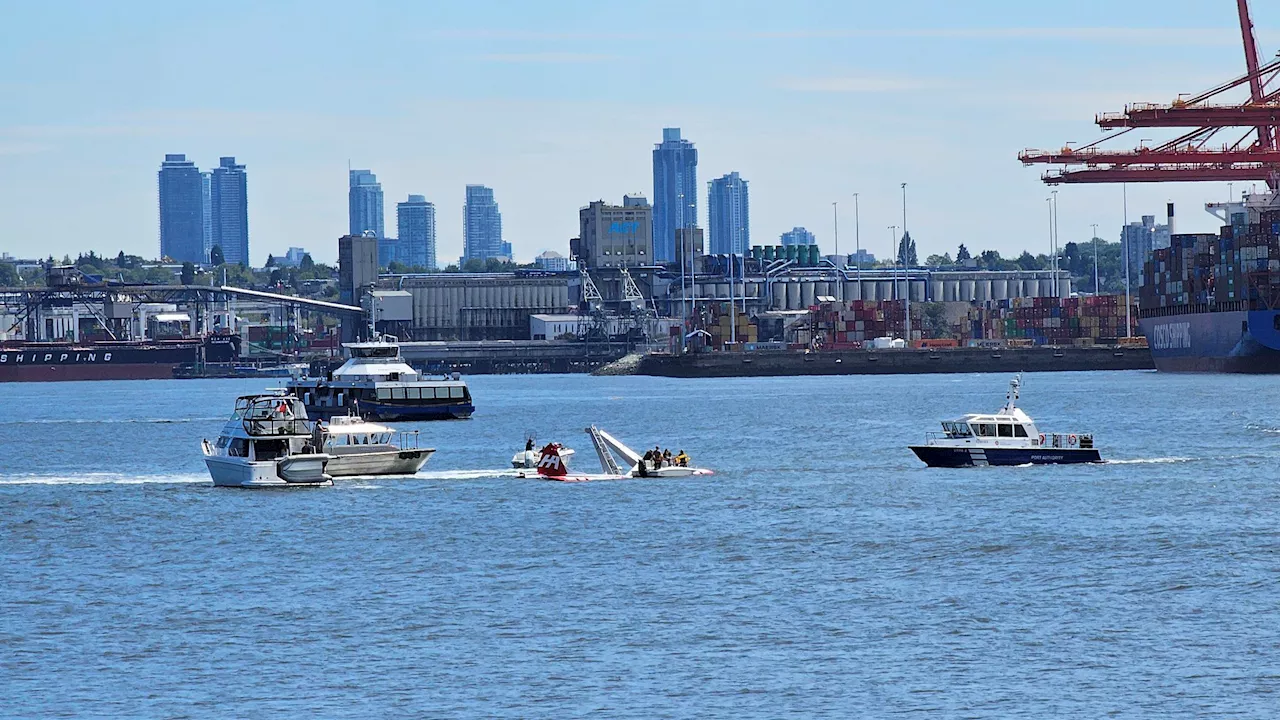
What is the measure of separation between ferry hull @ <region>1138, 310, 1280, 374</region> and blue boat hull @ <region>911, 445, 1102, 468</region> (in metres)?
97.8

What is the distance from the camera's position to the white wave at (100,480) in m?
73.2

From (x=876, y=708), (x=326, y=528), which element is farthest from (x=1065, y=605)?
(x=326, y=528)

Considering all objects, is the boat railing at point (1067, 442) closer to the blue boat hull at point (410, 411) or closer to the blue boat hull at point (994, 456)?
the blue boat hull at point (994, 456)

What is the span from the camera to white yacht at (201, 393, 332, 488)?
6531cm

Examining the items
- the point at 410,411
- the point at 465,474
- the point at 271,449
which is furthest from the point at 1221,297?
the point at 271,449

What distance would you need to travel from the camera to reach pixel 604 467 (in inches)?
2813

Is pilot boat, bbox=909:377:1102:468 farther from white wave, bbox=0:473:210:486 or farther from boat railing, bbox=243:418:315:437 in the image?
white wave, bbox=0:473:210:486

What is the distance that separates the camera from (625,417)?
12688 cm

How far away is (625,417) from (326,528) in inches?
2808

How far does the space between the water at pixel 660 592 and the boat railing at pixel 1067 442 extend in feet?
5.09

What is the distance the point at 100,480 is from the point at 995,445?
1285 inches

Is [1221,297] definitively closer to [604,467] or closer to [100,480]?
[604,467]

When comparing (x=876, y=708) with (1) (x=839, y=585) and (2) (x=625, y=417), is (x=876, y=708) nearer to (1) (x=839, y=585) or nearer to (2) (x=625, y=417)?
(1) (x=839, y=585)

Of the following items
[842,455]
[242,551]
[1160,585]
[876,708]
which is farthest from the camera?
[842,455]
